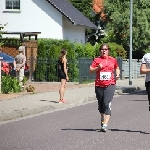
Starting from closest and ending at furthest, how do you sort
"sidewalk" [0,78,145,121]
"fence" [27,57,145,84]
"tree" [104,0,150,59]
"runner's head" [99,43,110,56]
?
"runner's head" [99,43,110,56], "sidewalk" [0,78,145,121], "fence" [27,57,145,84], "tree" [104,0,150,59]

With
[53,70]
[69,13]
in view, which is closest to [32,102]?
[53,70]

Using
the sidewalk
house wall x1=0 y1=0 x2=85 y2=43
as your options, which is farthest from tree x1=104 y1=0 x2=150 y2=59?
the sidewalk

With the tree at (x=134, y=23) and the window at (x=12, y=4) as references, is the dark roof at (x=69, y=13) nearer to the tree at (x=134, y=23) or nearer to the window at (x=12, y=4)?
the window at (x=12, y=4)

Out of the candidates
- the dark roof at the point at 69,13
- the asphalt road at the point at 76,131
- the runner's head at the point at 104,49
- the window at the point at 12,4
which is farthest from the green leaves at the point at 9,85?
the window at the point at 12,4

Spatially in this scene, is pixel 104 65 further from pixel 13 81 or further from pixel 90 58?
pixel 90 58

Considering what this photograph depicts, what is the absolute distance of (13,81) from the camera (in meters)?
24.4

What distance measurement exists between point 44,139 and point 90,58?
23.9 meters

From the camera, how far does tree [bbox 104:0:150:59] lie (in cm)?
5559

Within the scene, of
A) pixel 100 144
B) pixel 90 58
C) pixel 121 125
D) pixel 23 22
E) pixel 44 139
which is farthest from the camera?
pixel 23 22

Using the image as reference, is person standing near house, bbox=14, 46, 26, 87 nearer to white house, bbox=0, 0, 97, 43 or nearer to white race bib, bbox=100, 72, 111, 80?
white race bib, bbox=100, 72, 111, 80

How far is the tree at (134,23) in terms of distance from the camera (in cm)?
5559

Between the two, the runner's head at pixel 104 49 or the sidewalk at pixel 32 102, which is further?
the sidewalk at pixel 32 102

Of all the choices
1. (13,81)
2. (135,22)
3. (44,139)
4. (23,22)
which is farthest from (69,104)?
(135,22)

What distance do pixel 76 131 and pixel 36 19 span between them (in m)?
31.6
